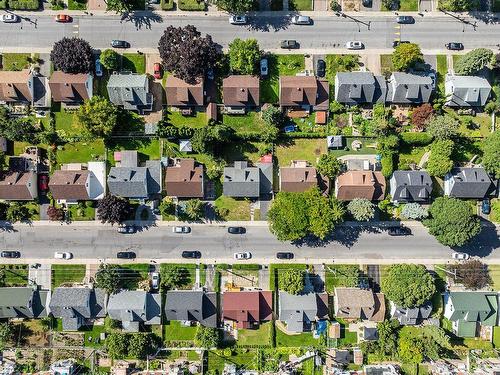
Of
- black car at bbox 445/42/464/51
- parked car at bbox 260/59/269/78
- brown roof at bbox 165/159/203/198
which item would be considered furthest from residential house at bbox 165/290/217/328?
black car at bbox 445/42/464/51

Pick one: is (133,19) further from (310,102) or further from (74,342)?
(74,342)

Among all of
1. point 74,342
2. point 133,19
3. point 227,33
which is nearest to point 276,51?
point 227,33

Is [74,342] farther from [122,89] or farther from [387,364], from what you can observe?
[387,364]

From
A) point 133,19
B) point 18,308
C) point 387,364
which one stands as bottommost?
point 387,364

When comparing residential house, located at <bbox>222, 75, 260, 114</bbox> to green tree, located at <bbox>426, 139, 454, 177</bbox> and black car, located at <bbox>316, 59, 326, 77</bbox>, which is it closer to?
black car, located at <bbox>316, 59, 326, 77</bbox>

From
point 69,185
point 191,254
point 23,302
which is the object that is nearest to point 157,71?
point 69,185

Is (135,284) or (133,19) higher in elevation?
(133,19)

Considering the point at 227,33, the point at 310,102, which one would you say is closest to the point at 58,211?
the point at 227,33
